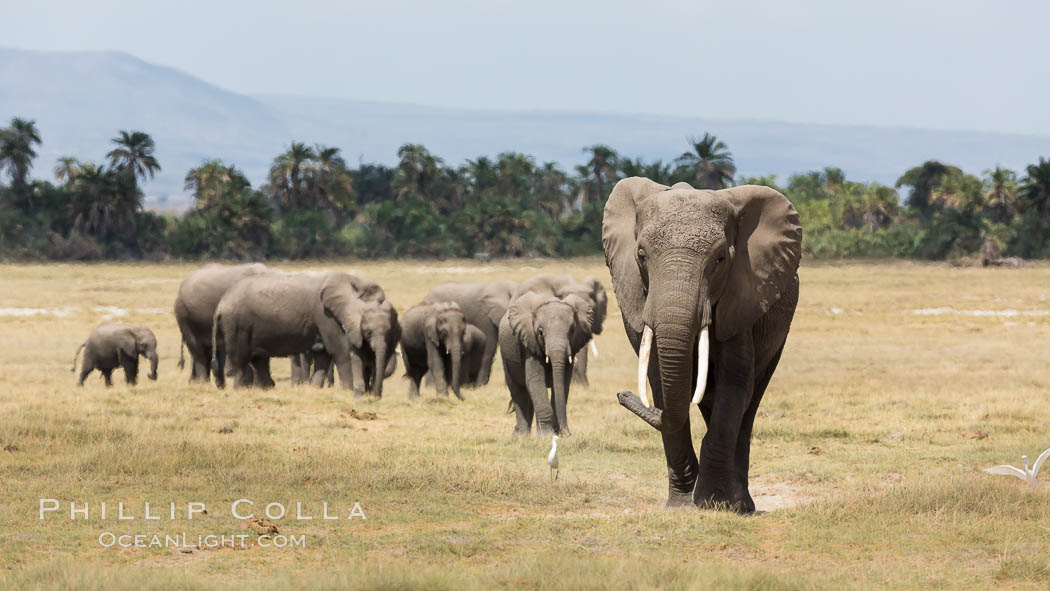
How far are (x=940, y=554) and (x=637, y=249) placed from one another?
3.02m

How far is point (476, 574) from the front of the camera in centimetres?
817

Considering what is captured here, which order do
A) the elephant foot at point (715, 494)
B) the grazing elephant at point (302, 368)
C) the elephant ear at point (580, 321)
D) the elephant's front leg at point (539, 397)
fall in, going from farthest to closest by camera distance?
the grazing elephant at point (302, 368) < the elephant ear at point (580, 321) < the elephant's front leg at point (539, 397) < the elephant foot at point (715, 494)

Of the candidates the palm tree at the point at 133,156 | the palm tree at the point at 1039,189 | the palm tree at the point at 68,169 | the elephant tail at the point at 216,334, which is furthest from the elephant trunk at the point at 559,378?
the palm tree at the point at 68,169

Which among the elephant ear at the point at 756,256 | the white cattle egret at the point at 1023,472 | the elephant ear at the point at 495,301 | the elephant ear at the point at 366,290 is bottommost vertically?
the elephant ear at the point at 495,301

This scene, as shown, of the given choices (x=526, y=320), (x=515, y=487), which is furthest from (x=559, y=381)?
(x=515, y=487)

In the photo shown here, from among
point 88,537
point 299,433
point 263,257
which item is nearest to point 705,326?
point 88,537

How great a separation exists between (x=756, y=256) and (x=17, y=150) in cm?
8843

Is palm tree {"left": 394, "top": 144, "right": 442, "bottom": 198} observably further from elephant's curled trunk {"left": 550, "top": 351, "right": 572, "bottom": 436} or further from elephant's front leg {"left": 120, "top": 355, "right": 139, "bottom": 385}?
elephant's curled trunk {"left": 550, "top": 351, "right": 572, "bottom": 436}

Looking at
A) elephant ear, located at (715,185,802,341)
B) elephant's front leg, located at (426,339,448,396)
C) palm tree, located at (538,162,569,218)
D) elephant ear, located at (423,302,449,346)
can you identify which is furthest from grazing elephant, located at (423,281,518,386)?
palm tree, located at (538,162,569,218)

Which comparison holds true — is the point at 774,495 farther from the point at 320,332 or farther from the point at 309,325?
the point at 309,325

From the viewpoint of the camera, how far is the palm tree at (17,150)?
3504 inches

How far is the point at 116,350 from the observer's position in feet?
81.5

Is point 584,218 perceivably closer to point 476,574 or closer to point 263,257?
point 263,257

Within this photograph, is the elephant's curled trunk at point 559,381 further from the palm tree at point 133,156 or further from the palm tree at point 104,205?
the palm tree at point 133,156
